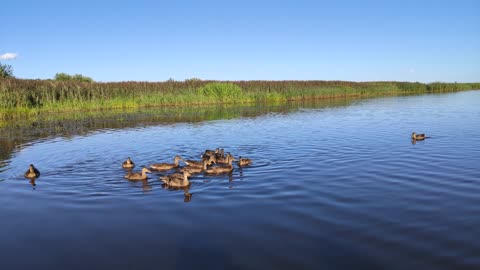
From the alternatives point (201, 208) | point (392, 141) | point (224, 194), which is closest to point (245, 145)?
point (392, 141)

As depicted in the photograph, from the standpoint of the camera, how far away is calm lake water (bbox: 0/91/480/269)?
21.1ft

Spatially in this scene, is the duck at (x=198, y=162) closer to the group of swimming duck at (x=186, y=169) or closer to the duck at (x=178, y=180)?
the group of swimming duck at (x=186, y=169)

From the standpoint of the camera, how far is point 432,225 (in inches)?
288

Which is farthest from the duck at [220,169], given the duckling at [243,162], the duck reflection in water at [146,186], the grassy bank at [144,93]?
the grassy bank at [144,93]

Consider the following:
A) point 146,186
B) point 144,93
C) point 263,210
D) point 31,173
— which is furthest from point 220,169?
point 144,93

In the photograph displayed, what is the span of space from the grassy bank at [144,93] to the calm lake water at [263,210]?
74.1 ft

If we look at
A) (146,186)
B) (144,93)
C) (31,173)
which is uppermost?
(144,93)

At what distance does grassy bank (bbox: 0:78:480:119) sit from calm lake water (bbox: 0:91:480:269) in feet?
74.1

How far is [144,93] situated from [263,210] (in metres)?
41.8

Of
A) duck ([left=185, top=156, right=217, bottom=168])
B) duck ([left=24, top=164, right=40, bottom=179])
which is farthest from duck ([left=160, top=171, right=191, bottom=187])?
duck ([left=24, top=164, right=40, bottom=179])

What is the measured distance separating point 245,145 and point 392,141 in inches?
241

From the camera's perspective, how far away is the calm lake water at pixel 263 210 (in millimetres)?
6438

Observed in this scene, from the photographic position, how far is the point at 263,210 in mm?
8641

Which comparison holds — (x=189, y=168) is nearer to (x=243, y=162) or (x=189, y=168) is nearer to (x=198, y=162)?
(x=198, y=162)
